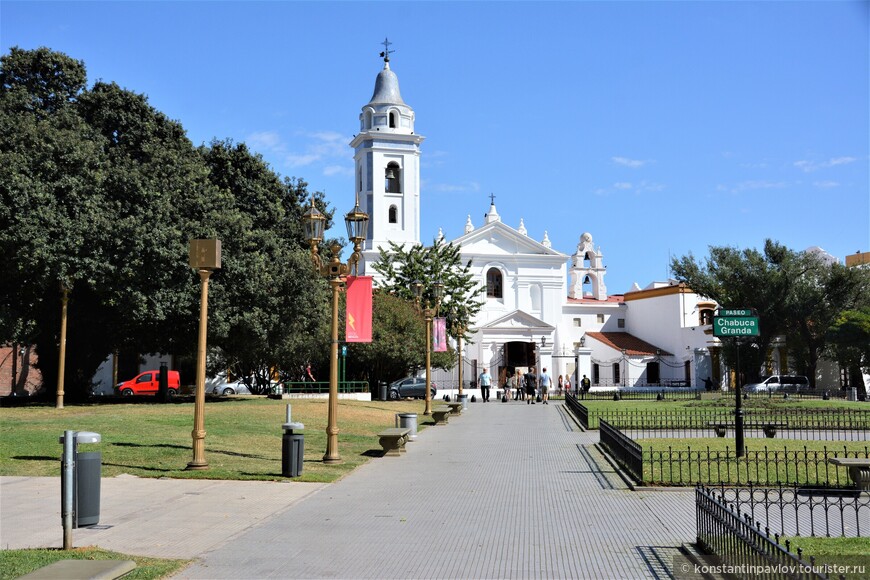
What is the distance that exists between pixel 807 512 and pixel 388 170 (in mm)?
59343

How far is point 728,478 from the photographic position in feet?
43.3

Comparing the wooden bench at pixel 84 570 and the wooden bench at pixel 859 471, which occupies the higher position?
the wooden bench at pixel 859 471

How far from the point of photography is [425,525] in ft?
34.5

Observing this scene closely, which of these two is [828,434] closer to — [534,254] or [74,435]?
[74,435]

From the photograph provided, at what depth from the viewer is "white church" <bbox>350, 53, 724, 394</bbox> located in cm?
6762

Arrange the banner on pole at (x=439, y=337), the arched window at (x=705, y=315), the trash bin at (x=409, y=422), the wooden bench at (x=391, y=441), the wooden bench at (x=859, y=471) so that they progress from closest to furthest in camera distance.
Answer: the wooden bench at (x=859, y=471)
the wooden bench at (x=391, y=441)
the trash bin at (x=409, y=422)
the banner on pole at (x=439, y=337)
the arched window at (x=705, y=315)

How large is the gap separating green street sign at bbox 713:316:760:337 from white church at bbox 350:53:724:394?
42.8 m

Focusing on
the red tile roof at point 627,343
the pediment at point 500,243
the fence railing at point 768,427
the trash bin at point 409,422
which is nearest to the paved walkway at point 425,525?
the trash bin at point 409,422

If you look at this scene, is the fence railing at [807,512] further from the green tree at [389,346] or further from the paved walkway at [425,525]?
the green tree at [389,346]

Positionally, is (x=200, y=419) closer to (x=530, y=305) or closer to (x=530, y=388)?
(x=530, y=388)

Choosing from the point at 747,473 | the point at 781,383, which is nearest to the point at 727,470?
the point at 747,473

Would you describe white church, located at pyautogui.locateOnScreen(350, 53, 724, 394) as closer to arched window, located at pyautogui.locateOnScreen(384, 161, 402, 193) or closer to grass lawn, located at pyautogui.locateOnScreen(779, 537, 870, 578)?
arched window, located at pyautogui.locateOnScreen(384, 161, 402, 193)

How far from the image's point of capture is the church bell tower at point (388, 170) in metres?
67.8

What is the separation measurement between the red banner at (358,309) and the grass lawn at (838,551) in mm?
9652
